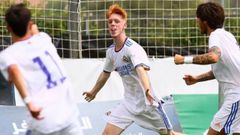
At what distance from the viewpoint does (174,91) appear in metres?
8.80

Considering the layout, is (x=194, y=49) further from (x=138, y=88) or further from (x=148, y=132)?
(x=138, y=88)

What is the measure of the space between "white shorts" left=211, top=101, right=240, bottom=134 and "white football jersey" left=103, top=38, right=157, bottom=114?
926 mm

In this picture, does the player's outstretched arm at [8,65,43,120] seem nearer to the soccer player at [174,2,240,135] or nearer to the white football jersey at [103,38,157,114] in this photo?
the soccer player at [174,2,240,135]

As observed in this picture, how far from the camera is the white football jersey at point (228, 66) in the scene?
6.38 meters

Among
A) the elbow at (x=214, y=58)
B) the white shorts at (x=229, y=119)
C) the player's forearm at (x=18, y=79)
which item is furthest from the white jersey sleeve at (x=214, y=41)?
the player's forearm at (x=18, y=79)

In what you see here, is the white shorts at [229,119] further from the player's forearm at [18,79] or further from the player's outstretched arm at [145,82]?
the player's forearm at [18,79]

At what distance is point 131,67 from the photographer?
7137 mm

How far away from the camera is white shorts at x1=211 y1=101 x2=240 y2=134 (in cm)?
650

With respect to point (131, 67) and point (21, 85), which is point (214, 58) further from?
point (21, 85)

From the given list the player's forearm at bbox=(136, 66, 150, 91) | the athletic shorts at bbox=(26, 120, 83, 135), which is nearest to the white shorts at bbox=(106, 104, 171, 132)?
the player's forearm at bbox=(136, 66, 150, 91)

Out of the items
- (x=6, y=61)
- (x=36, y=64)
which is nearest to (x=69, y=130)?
(x=36, y=64)

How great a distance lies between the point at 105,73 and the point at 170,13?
8.67 ft

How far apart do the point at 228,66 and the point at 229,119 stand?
1.68 ft

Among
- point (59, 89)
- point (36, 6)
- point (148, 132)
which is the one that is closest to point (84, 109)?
point (148, 132)
